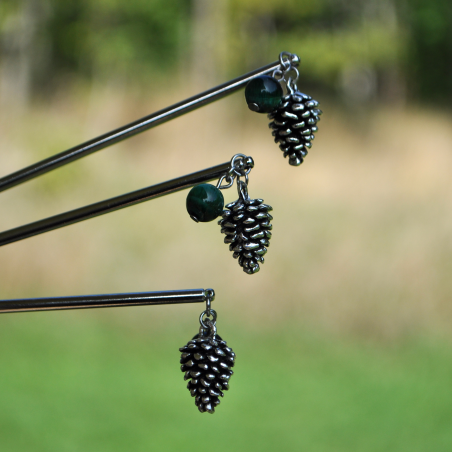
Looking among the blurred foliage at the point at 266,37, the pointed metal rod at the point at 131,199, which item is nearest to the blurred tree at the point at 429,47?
the blurred foliage at the point at 266,37

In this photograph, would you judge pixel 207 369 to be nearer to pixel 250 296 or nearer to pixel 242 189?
pixel 242 189

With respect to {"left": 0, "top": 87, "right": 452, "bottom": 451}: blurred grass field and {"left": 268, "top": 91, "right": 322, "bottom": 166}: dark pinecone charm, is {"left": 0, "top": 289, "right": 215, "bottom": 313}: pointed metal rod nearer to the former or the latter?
{"left": 268, "top": 91, "right": 322, "bottom": 166}: dark pinecone charm

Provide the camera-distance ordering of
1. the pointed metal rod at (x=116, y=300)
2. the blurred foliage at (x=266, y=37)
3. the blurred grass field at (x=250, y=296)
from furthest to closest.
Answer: the blurred foliage at (x=266, y=37) < the blurred grass field at (x=250, y=296) < the pointed metal rod at (x=116, y=300)

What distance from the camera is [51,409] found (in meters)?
1.69

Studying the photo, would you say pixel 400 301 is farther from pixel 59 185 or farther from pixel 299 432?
pixel 59 185

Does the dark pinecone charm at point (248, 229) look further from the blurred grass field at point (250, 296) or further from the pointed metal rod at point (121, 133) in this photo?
the blurred grass field at point (250, 296)

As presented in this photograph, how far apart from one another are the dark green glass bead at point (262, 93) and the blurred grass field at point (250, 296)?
1.43m

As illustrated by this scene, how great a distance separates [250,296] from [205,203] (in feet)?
5.96

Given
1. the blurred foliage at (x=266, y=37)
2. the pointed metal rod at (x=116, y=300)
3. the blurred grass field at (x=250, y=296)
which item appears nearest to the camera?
the pointed metal rod at (x=116, y=300)

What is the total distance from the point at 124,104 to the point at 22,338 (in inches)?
56.8

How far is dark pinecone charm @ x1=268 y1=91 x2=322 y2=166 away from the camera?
40cm

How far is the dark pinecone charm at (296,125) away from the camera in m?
0.40

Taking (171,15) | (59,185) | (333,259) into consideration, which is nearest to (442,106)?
(333,259)

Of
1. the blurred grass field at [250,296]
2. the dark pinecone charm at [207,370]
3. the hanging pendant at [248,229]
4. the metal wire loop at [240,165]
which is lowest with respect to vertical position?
the dark pinecone charm at [207,370]
